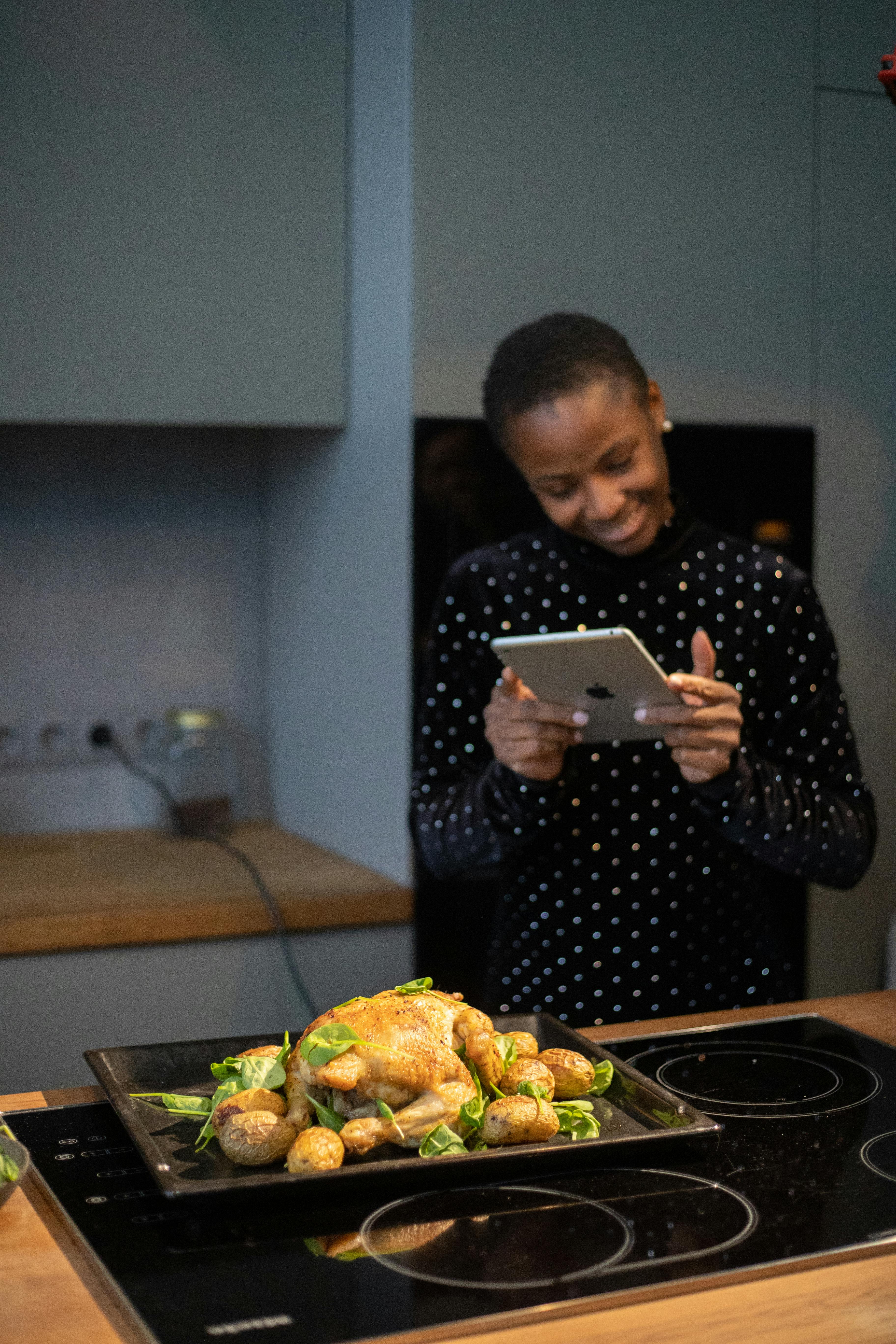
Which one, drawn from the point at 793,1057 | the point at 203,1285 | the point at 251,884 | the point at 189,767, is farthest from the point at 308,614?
the point at 203,1285

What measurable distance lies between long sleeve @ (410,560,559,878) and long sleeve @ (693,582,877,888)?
252 millimetres

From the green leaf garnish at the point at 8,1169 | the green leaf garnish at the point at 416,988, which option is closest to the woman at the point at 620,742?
the green leaf garnish at the point at 416,988

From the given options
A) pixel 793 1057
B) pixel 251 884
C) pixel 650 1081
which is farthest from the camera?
pixel 251 884

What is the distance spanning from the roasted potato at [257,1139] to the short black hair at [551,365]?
1.05 meters

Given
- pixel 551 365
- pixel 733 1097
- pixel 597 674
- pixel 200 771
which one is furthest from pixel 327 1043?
pixel 200 771

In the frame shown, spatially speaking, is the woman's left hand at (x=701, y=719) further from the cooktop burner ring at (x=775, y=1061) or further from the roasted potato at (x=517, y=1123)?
the roasted potato at (x=517, y=1123)

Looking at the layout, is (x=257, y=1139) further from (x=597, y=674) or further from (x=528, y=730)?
(x=528, y=730)

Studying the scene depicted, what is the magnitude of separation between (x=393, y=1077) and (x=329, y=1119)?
48 millimetres

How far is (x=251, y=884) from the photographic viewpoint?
2045mm

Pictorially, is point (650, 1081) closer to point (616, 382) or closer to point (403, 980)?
point (616, 382)

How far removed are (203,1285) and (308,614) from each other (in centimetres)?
174

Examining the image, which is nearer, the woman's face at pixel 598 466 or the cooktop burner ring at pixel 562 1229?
the cooktop burner ring at pixel 562 1229

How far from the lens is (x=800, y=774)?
1.60 meters

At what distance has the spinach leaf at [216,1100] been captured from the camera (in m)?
0.84
